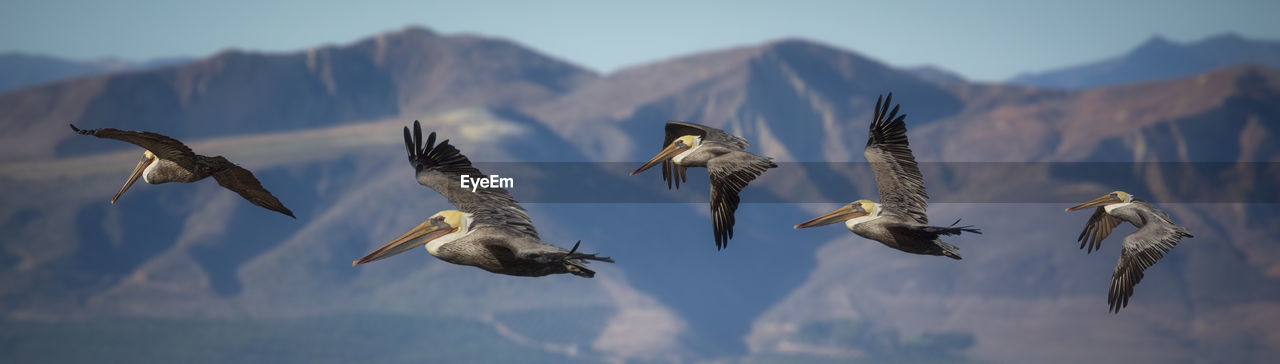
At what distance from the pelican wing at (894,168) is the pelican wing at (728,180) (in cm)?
260

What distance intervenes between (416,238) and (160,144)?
245 inches

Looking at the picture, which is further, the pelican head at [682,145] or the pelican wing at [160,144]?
the pelican head at [682,145]

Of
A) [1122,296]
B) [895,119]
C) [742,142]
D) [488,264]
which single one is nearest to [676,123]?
Result: [742,142]

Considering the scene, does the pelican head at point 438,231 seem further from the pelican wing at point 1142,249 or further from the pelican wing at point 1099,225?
the pelican wing at point 1099,225

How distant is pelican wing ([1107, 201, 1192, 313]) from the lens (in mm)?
26250

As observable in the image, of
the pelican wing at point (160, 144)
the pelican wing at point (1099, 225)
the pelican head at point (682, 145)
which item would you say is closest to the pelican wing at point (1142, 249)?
the pelican wing at point (1099, 225)

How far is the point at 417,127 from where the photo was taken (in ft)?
84.6

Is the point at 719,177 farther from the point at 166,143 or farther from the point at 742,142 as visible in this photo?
the point at 166,143

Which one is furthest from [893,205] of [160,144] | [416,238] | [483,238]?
[160,144]

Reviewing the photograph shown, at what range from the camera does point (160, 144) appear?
24.7 meters

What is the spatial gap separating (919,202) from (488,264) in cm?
928

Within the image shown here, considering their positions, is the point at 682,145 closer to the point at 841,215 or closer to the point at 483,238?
the point at 841,215

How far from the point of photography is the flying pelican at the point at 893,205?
24.3 meters

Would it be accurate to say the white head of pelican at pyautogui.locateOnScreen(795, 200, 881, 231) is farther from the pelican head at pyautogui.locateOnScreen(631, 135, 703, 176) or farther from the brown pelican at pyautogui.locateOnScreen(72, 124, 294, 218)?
the brown pelican at pyautogui.locateOnScreen(72, 124, 294, 218)
